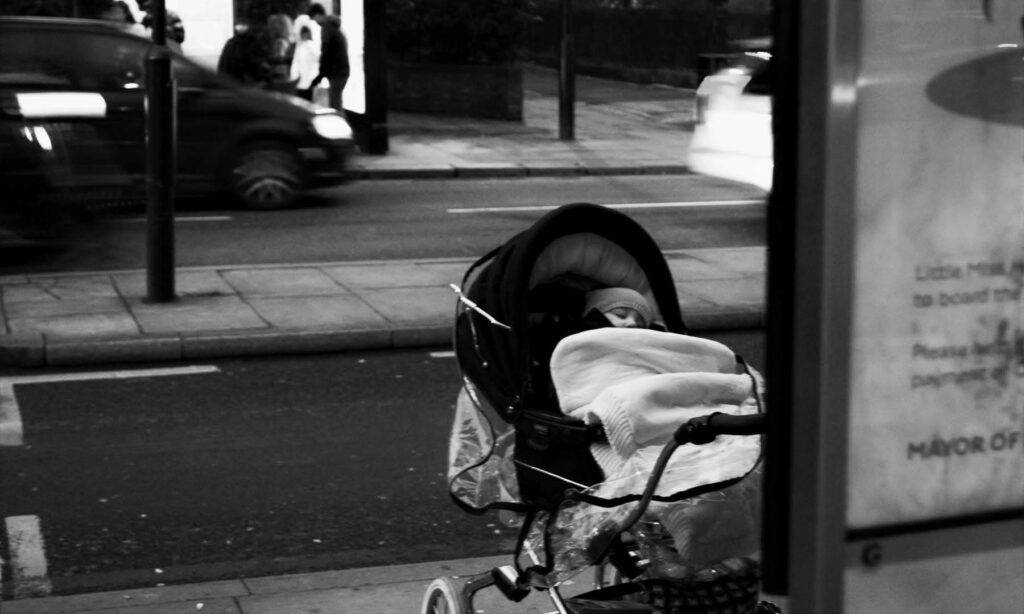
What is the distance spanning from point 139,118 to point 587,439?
11.5 meters

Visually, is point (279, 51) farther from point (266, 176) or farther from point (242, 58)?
point (266, 176)

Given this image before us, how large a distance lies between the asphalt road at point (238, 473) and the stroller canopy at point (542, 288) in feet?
6.29

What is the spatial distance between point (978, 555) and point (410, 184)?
16739 mm

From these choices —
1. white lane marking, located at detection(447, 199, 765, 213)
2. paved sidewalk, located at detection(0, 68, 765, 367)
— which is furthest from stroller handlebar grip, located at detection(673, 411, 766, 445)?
white lane marking, located at detection(447, 199, 765, 213)

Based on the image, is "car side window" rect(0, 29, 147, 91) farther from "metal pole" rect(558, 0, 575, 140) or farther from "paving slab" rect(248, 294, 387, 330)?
"metal pole" rect(558, 0, 575, 140)

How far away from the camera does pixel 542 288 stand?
157 inches

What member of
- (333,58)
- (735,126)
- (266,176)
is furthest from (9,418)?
(333,58)

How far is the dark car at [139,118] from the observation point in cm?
1310

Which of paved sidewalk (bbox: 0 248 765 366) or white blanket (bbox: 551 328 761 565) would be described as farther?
paved sidewalk (bbox: 0 248 765 366)

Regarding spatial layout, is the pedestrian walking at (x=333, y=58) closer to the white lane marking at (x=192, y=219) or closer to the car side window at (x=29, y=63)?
the white lane marking at (x=192, y=219)

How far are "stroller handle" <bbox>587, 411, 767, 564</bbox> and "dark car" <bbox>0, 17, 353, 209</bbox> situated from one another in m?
9.97

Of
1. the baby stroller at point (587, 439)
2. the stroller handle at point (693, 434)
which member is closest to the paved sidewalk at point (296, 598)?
the baby stroller at point (587, 439)

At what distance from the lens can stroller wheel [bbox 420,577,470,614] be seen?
3.76 metres

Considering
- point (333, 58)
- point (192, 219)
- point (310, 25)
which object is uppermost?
point (310, 25)
